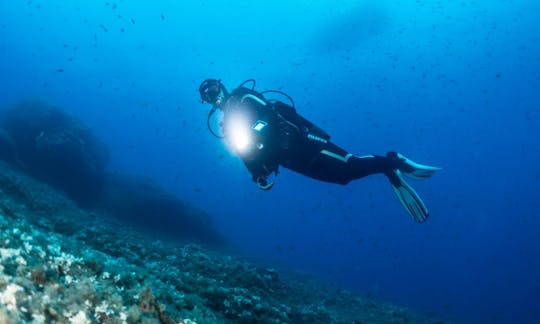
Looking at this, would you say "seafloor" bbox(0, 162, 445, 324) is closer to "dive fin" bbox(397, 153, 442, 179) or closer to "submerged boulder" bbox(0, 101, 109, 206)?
"dive fin" bbox(397, 153, 442, 179)

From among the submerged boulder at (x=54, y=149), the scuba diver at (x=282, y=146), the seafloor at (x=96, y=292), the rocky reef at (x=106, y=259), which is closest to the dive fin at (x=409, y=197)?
the scuba diver at (x=282, y=146)

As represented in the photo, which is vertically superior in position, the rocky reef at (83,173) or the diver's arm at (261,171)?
the rocky reef at (83,173)

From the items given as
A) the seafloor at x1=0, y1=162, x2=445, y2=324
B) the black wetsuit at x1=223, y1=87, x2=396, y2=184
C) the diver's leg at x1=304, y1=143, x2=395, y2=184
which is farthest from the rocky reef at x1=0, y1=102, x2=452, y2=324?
the diver's leg at x1=304, y1=143, x2=395, y2=184

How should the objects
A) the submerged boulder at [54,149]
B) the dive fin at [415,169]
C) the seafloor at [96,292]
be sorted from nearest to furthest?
the seafloor at [96,292] → the dive fin at [415,169] → the submerged boulder at [54,149]

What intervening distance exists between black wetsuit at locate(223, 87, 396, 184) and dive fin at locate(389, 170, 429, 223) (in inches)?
8.2

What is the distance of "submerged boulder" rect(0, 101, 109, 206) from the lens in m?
21.5

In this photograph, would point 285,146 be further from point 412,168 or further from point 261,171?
point 412,168

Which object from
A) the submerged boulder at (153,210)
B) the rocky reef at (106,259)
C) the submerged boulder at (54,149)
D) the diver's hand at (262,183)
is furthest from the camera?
the submerged boulder at (153,210)

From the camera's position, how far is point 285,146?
28.7ft

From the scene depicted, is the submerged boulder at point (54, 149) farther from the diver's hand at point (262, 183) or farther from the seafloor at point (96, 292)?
the diver's hand at point (262, 183)

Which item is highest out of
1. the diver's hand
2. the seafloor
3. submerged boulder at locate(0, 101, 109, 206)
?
submerged boulder at locate(0, 101, 109, 206)

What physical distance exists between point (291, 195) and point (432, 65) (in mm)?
57895

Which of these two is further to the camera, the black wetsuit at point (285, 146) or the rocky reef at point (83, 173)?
the rocky reef at point (83, 173)

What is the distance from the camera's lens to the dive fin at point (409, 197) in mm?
10242
